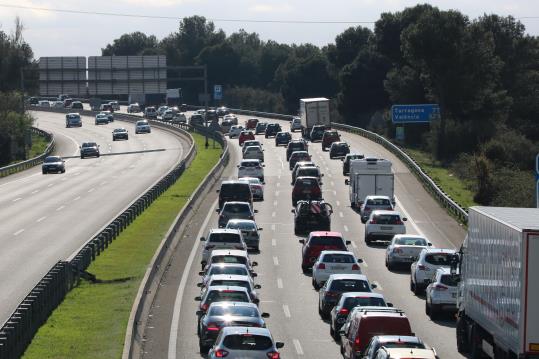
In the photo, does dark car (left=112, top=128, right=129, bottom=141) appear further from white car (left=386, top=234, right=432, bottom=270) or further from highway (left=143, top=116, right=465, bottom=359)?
white car (left=386, top=234, right=432, bottom=270)

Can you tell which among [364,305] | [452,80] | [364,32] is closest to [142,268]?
[364,305]

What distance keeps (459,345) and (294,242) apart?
24655 millimetres

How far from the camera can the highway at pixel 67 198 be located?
1758 inches

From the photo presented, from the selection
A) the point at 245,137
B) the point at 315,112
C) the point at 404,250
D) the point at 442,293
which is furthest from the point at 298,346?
the point at 315,112

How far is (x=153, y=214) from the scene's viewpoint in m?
62.0

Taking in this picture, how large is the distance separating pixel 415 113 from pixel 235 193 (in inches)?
1836

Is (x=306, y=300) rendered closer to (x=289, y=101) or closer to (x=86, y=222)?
(x=86, y=222)

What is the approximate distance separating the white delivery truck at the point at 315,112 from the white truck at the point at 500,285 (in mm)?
83331

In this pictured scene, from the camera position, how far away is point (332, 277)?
33.6 meters

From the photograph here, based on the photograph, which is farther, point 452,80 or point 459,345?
point 452,80

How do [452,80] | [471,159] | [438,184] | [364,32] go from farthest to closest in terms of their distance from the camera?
[364,32] → [452,80] → [471,159] → [438,184]

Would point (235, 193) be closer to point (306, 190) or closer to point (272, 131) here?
point (306, 190)

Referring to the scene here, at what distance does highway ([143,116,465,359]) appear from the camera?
3039 centimetres

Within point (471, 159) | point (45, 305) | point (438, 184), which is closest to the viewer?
point (45, 305)
